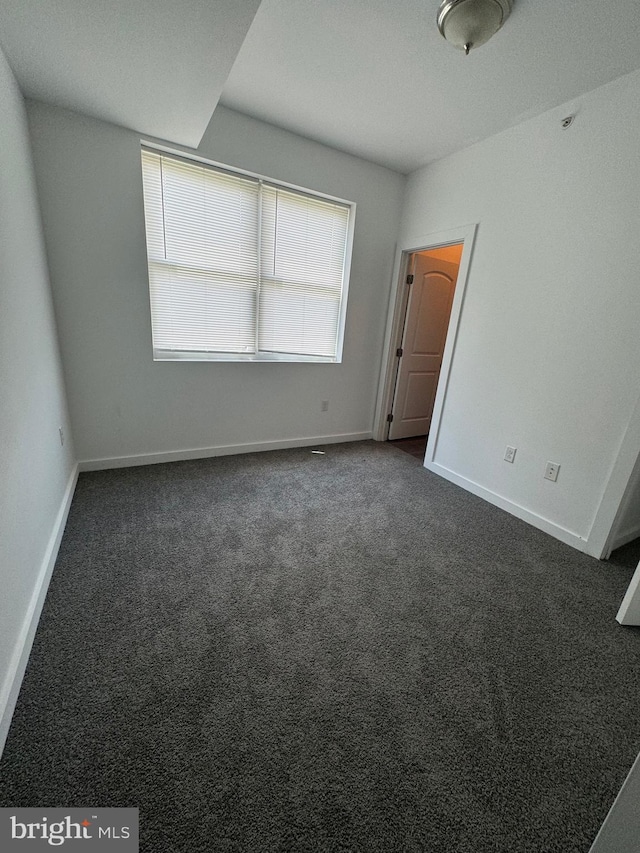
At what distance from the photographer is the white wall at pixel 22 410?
1151 mm

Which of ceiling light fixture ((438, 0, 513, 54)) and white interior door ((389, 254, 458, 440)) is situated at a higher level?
ceiling light fixture ((438, 0, 513, 54))

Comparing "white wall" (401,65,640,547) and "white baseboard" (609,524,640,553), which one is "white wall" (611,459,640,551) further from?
"white wall" (401,65,640,547)

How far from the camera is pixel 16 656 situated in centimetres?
114

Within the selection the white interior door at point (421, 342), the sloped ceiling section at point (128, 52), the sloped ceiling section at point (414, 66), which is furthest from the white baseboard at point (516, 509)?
the sloped ceiling section at point (128, 52)

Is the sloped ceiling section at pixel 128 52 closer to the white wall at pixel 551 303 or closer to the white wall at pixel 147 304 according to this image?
the white wall at pixel 147 304

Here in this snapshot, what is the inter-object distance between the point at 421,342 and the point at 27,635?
12.4ft

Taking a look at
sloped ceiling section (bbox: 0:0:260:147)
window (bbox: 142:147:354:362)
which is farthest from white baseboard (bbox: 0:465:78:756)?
sloped ceiling section (bbox: 0:0:260:147)

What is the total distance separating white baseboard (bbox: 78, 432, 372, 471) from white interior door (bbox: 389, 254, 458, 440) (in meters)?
0.58

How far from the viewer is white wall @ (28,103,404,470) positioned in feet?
7.15

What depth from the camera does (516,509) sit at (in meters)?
2.47

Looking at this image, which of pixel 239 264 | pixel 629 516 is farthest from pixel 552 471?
pixel 239 264

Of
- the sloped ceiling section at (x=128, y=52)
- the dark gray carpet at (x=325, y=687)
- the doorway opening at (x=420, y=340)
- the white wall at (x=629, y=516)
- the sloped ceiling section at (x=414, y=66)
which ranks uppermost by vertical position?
the sloped ceiling section at (x=414, y=66)

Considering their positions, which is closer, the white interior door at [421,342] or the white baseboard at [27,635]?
the white baseboard at [27,635]

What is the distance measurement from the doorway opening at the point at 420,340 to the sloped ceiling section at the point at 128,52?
2.28m
